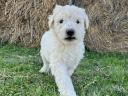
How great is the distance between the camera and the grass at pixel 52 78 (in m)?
5.68

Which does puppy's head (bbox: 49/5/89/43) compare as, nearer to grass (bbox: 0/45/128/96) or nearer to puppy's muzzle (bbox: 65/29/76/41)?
puppy's muzzle (bbox: 65/29/76/41)

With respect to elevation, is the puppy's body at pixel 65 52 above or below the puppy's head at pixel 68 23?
below

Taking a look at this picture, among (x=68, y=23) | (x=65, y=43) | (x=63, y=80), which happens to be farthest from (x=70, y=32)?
(x=63, y=80)

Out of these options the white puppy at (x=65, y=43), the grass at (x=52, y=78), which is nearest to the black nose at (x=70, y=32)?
the white puppy at (x=65, y=43)

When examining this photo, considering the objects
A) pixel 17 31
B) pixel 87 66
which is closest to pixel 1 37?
pixel 17 31

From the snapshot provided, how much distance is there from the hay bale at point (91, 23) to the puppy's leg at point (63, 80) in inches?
94.2

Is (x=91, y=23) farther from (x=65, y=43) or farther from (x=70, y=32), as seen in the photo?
(x=70, y=32)

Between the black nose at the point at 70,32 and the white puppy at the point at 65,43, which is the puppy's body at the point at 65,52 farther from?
the black nose at the point at 70,32

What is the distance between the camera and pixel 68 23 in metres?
5.53

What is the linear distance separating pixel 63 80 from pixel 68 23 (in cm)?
66

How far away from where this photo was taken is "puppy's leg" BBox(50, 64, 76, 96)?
539 cm

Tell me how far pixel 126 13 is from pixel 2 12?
2.22 meters

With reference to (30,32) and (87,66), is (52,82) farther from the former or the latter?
(30,32)

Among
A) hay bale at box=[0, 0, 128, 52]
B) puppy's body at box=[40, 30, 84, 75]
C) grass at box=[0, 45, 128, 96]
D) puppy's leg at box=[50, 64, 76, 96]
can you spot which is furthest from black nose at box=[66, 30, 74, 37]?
hay bale at box=[0, 0, 128, 52]
